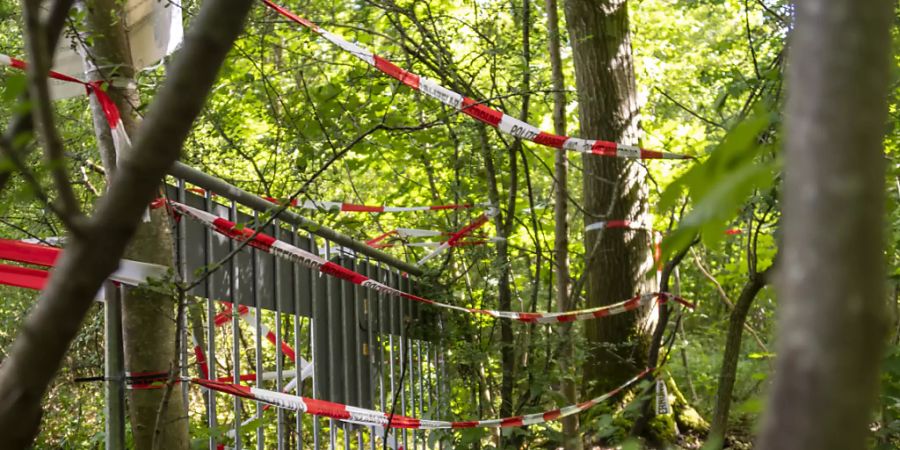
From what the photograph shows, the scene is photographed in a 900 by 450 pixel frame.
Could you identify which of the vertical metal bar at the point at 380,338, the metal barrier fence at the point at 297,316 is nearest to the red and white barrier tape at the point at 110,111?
the metal barrier fence at the point at 297,316

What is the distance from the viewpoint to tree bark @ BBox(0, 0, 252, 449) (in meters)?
0.90

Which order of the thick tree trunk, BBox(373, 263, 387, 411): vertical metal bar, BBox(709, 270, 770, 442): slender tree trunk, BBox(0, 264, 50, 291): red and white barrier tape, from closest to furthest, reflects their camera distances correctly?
BBox(709, 270, 770, 442): slender tree trunk, BBox(0, 264, 50, 291): red and white barrier tape, BBox(373, 263, 387, 411): vertical metal bar, the thick tree trunk

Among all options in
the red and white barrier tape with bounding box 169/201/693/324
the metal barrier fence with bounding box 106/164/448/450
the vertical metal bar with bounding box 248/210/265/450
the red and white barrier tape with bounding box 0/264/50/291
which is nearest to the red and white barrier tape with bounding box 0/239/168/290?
the red and white barrier tape with bounding box 0/264/50/291

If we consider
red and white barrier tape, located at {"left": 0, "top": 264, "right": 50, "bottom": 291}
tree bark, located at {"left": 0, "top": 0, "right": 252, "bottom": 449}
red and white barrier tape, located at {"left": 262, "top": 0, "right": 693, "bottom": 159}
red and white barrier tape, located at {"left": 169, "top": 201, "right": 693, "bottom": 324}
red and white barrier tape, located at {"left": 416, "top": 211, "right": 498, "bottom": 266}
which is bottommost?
tree bark, located at {"left": 0, "top": 0, "right": 252, "bottom": 449}

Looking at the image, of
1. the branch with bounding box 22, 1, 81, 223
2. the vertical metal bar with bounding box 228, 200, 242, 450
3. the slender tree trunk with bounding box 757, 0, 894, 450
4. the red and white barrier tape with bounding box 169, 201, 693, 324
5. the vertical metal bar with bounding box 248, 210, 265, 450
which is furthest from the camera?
the vertical metal bar with bounding box 248, 210, 265, 450

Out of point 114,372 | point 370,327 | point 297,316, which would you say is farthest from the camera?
point 370,327

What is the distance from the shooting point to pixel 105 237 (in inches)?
35.6

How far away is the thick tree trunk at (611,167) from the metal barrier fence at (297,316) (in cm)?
167

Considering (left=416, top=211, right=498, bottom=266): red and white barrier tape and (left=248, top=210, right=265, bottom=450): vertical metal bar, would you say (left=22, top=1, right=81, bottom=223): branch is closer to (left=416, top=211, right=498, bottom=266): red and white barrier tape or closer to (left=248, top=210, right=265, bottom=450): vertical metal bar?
(left=248, top=210, right=265, bottom=450): vertical metal bar

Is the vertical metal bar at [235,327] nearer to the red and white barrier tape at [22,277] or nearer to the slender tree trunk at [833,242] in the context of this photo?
the red and white barrier tape at [22,277]

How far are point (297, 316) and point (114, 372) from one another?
117 centimetres

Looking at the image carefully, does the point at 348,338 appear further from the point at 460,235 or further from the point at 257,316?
the point at 460,235

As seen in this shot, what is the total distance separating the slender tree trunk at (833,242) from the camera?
440 mm

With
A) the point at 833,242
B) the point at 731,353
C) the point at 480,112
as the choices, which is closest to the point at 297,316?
the point at 480,112
